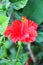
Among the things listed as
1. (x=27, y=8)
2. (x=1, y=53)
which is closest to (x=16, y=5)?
(x=27, y=8)

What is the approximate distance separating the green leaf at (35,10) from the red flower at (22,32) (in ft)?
0.23

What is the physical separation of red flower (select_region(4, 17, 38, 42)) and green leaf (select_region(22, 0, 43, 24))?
71mm

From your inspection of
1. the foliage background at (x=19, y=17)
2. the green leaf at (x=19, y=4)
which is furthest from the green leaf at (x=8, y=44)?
the green leaf at (x=19, y=4)

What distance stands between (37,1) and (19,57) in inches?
6.8

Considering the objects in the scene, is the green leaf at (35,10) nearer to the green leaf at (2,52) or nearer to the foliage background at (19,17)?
the foliage background at (19,17)

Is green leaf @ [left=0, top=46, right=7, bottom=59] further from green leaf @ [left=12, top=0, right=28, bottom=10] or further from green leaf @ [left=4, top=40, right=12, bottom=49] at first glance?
green leaf @ [left=12, top=0, right=28, bottom=10]

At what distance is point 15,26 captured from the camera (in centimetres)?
57

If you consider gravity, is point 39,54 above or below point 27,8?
below

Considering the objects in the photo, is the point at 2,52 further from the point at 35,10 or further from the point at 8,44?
the point at 35,10

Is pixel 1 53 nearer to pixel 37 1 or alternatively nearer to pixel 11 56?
pixel 11 56

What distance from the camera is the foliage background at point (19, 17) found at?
0.61 meters

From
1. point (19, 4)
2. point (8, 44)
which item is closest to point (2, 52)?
point (8, 44)

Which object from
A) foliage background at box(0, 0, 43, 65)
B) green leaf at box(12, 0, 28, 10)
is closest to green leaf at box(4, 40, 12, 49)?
foliage background at box(0, 0, 43, 65)

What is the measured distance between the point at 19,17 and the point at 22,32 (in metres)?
0.10
